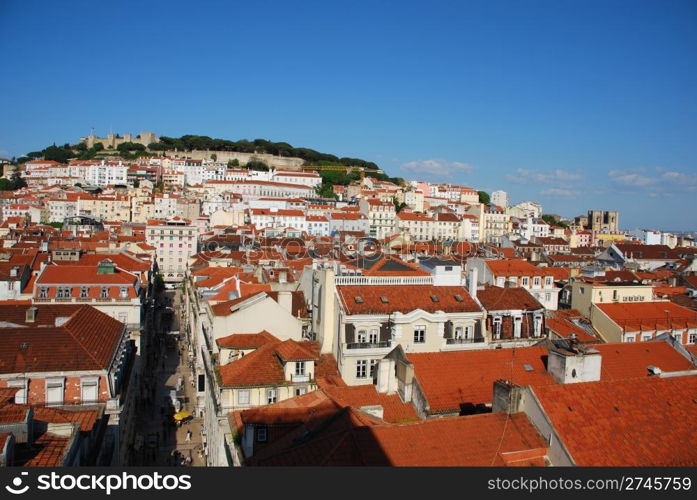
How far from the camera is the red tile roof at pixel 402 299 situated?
27703 millimetres

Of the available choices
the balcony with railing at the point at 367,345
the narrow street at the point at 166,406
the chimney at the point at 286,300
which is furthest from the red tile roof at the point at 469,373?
the narrow street at the point at 166,406

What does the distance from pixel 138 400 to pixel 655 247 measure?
86.2 m

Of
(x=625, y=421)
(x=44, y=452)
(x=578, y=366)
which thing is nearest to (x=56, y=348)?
(x=44, y=452)

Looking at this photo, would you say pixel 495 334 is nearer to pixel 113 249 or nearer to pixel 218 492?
pixel 218 492

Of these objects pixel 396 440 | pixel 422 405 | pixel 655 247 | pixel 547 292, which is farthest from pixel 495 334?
pixel 655 247

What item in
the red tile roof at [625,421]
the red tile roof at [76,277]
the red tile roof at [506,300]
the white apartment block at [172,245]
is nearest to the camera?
the red tile roof at [625,421]

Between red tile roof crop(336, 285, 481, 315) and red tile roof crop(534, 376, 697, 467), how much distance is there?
464 inches

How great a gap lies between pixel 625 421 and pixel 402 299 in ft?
45.3

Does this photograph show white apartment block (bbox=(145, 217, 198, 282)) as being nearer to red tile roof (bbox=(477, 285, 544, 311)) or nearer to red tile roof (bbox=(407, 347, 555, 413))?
red tile roof (bbox=(477, 285, 544, 311))

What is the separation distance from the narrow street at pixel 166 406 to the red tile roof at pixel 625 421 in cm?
2118

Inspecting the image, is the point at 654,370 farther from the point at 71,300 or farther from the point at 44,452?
the point at 71,300

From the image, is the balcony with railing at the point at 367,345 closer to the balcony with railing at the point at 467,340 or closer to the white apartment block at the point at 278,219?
the balcony with railing at the point at 467,340

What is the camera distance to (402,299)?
28.9 metres

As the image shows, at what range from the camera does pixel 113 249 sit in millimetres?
79750
